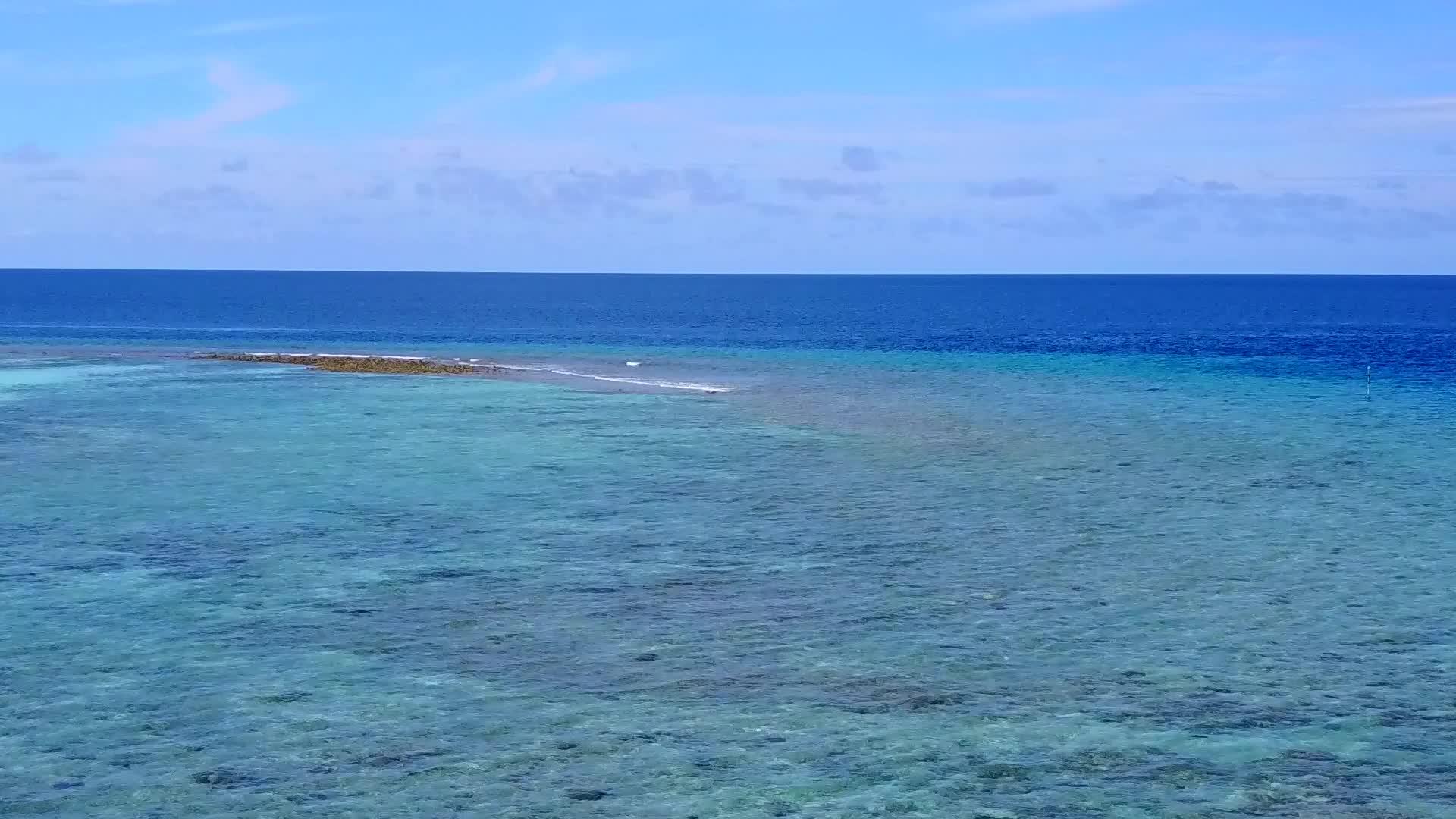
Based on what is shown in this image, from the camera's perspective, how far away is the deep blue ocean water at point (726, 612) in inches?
725

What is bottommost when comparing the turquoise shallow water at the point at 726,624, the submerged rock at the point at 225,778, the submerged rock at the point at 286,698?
the submerged rock at the point at 225,778

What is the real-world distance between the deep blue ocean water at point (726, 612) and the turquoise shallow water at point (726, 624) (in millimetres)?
111

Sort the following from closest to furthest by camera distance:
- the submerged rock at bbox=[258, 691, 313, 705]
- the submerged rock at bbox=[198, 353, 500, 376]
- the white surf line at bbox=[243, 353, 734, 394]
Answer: the submerged rock at bbox=[258, 691, 313, 705]
the white surf line at bbox=[243, 353, 734, 394]
the submerged rock at bbox=[198, 353, 500, 376]

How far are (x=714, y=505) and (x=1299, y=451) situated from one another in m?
23.4

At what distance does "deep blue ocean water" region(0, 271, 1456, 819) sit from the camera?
18406 mm

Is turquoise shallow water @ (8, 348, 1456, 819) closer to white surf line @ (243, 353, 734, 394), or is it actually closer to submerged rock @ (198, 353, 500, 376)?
white surf line @ (243, 353, 734, 394)

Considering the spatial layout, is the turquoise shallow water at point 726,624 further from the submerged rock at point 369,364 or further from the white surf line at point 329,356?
the white surf line at point 329,356

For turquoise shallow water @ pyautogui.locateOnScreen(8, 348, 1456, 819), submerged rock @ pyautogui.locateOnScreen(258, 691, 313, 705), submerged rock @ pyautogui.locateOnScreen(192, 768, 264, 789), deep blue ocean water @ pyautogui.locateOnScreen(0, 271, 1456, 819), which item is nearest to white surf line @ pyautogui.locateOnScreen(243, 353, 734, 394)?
deep blue ocean water @ pyautogui.locateOnScreen(0, 271, 1456, 819)

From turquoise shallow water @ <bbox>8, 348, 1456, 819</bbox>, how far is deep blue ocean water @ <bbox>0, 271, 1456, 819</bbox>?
0.36ft

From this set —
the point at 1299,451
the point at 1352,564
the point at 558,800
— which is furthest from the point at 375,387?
the point at 558,800

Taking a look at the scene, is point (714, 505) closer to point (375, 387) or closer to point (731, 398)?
point (731, 398)

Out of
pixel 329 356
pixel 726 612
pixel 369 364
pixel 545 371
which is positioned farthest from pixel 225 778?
pixel 329 356

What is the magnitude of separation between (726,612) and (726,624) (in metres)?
0.93

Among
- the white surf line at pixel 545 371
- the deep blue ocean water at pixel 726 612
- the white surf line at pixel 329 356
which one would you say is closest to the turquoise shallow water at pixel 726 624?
the deep blue ocean water at pixel 726 612
